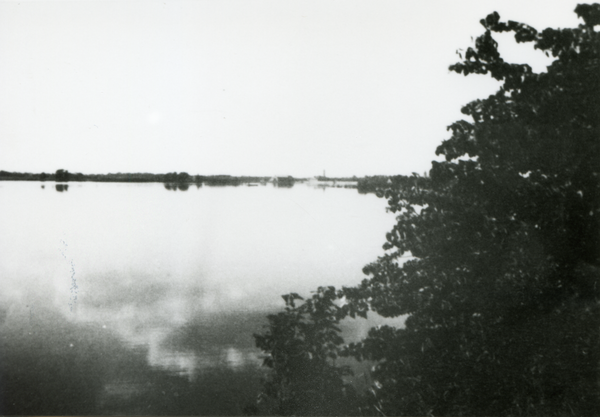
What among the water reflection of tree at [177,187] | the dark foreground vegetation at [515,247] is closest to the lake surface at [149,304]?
the dark foreground vegetation at [515,247]

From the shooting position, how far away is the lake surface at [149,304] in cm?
812

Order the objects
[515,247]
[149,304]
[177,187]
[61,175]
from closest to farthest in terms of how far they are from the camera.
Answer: [515,247]
[149,304]
[61,175]
[177,187]

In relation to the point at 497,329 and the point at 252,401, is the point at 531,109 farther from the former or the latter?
the point at 252,401

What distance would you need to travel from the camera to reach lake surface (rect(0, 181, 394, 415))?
8.12 metres

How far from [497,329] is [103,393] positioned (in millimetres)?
7644

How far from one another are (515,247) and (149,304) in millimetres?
12345

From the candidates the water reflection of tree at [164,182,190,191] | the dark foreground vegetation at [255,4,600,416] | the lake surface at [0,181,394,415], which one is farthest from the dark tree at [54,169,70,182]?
the dark foreground vegetation at [255,4,600,416]

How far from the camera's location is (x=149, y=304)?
1343 cm

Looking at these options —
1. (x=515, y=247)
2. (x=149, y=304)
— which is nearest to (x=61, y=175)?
(x=149, y=304)

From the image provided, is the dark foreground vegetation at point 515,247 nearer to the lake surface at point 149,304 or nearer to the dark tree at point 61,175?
the lake surface at point 149,304

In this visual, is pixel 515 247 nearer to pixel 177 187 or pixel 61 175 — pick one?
pixel 61 175

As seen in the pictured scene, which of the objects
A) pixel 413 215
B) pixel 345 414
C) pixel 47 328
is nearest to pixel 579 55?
pixel 413 215

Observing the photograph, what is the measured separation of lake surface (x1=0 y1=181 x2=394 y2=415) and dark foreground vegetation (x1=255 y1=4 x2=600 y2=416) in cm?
530

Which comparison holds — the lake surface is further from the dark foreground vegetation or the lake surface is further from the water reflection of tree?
the water reflection of tree
